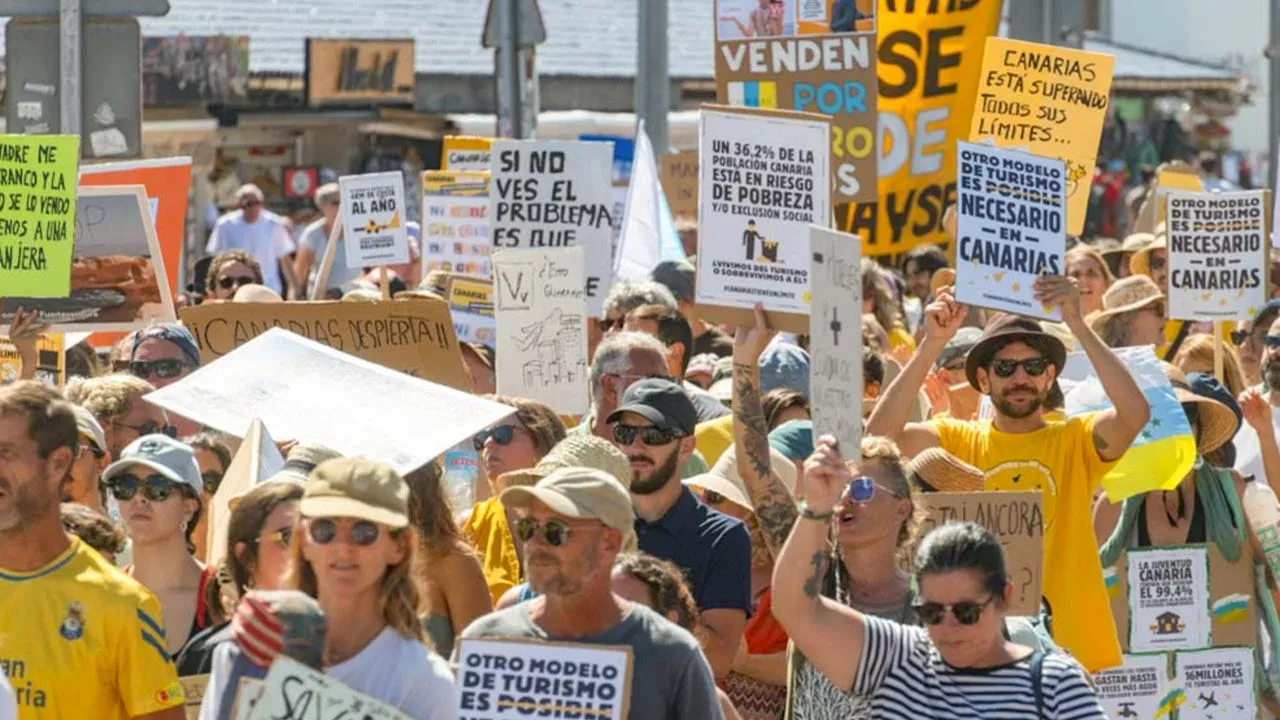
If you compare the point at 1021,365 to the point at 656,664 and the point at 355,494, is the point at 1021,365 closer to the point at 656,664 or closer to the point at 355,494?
the point at 656,664

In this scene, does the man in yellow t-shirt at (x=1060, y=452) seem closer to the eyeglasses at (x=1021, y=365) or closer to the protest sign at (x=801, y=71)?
the eyeglasses at (x=1021, y=365)

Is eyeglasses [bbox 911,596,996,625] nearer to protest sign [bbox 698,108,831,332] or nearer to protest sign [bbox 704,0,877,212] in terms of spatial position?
protest sign [bbox 698,108,831,332]

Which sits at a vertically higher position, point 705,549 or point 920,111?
point 920,111

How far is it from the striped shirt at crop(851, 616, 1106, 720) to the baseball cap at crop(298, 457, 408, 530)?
1.14m

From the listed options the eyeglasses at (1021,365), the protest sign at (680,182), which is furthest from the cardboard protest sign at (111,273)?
the protest sign at (680,182)

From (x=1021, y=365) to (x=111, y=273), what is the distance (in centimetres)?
370

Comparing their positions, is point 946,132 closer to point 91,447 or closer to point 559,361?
point 559,361

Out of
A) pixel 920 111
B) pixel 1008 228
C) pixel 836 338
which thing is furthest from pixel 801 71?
pixel 836 338

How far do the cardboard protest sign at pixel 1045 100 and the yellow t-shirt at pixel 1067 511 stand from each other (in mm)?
3694

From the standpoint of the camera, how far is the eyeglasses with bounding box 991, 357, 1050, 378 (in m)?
7.66

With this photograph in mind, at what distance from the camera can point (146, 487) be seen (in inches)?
258

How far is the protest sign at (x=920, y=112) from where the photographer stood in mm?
13055

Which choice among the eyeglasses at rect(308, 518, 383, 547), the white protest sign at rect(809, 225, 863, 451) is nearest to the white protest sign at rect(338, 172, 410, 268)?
the white protest sign at rect(809, 225, 863, 451)

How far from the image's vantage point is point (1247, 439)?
9.77m
